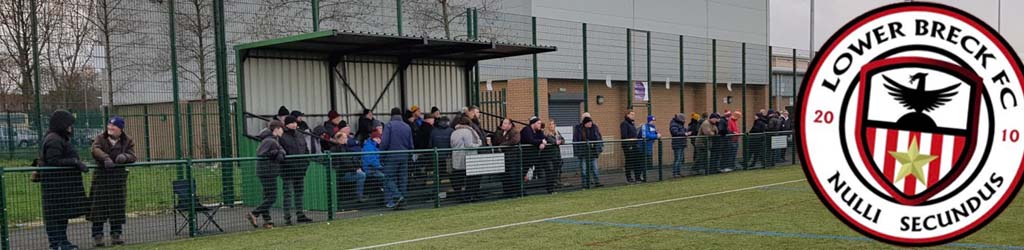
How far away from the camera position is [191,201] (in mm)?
10352

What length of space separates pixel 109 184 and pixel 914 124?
9.59m

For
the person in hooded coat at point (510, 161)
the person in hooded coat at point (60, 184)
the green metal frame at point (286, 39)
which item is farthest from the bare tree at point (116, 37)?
the person in hooded coat at point (510, 161)

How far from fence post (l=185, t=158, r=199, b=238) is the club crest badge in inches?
382

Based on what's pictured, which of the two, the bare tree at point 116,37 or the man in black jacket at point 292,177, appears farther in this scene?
the bare tree at point 116,37

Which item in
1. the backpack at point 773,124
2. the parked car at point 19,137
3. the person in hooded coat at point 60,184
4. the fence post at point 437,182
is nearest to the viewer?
the person in hooded coat at point 60,184

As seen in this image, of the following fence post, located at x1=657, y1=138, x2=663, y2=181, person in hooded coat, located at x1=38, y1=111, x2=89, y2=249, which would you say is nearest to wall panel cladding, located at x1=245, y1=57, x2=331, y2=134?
person in hooded coat, located at x1=38, y1=111, x2=89, y2=249

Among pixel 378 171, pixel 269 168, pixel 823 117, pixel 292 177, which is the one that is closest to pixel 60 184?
pixel 269 168

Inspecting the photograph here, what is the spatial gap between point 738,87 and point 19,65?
20588 mm

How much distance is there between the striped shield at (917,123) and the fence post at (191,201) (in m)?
9.78

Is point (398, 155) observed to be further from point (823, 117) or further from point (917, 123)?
point (917, 123)

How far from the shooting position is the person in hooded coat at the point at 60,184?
905 centimetres

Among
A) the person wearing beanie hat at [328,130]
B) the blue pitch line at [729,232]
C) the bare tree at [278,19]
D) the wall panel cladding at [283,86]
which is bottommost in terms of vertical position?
the blue pitch line at [729,232]

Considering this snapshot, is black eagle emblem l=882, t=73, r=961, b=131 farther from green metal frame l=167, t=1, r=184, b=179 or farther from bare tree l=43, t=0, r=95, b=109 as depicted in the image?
bare tree l=43, t=0, r=95, b=109

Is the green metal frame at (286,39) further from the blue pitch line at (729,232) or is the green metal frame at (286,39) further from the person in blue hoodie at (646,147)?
the person in blue hoodie at (646,147)
